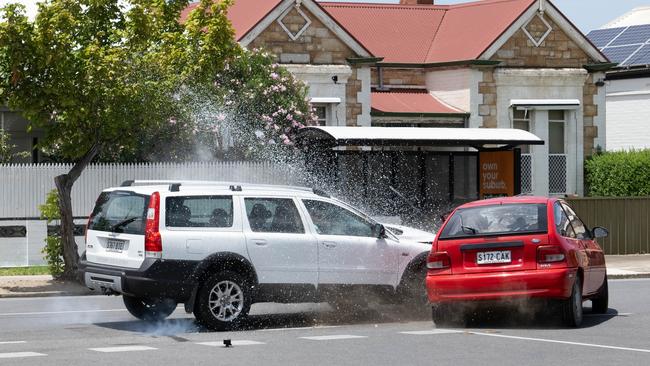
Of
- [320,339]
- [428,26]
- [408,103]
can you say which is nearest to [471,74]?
[408,103]

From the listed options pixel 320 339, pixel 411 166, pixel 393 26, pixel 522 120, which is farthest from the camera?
pixel 393 26

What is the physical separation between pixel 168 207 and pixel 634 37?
117 ft

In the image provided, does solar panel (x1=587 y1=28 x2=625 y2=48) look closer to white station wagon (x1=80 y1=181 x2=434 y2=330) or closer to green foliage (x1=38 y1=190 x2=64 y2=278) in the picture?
green foliage (x1=38 y1=190 x2=64 y2=278)

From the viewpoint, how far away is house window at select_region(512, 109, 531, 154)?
38531 mm

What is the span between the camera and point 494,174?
3020 cm

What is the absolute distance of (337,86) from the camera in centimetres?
3575

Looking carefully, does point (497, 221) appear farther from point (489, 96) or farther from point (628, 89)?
point (628, 89)

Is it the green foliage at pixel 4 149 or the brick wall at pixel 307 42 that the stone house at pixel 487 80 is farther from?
the green foliage at pixel 4 149

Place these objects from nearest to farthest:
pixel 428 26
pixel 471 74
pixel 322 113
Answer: pixel 322 113, pixel 471 74, pixel 428 26

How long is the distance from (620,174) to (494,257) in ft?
78.5

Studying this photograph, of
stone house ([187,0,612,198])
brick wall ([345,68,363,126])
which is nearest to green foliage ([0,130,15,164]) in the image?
stone house ([187,0,612,198])

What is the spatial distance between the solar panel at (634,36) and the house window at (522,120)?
10.3 m

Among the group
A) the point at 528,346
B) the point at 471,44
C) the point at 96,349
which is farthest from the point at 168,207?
the point at 471,44

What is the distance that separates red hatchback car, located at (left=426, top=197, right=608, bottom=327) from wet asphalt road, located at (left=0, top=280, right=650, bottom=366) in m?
0.42
